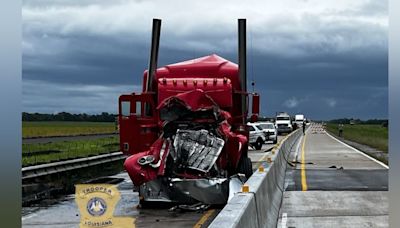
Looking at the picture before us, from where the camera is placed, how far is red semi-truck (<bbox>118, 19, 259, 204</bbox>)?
13.2m

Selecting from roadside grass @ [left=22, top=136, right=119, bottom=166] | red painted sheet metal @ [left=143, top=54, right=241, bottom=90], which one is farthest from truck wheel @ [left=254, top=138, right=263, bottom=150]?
red painted sheet metal @ [left=143, top=54, right=241, bottom=90]

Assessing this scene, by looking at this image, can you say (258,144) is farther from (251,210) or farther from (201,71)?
(251,210)

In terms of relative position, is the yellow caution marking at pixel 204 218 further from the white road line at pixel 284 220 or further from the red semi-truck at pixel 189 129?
the white road line at pixel 284 220

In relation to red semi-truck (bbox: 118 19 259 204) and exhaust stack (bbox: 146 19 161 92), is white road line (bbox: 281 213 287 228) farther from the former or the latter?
exhaust stack (bbox: 146 19 161 92)

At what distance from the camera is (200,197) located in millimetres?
13156

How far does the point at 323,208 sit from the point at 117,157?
1889 cm

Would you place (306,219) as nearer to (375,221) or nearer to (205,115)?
(375,221)

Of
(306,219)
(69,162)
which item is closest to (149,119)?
(306,219)

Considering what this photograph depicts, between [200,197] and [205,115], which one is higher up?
[205,115]

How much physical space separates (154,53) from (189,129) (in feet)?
10.7

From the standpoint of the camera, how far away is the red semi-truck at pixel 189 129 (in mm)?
13234

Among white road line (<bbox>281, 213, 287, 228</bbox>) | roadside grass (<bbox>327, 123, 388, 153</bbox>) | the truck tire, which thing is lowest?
roadside grass (<bbox>327, 123, 388, 153</bbox>)

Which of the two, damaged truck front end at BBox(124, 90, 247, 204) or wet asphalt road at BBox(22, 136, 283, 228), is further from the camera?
damaged truck front end at BBox(124, 90, 247, 204)

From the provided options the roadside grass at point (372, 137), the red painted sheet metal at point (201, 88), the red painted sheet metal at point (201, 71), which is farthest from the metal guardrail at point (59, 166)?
the roadside grass at point (372, 137)
